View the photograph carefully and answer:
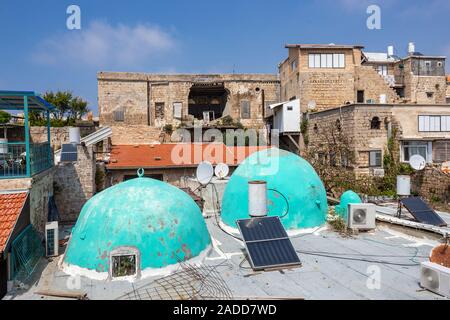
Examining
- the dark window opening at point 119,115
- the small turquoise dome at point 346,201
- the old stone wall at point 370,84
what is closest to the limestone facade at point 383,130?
the old stone wall at point 370,84

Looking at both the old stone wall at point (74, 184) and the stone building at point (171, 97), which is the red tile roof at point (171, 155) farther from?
the stone building at point (171, 97)

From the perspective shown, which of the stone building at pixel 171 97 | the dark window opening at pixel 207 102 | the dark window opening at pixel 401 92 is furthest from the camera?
the dark window opening at pixel 207 102

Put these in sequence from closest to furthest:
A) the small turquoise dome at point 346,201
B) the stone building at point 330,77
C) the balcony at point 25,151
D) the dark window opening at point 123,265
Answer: the dark window opening at point 123,265
the balcony at point 25,151
the small turquoise dome at point 346,201
the stone building at point 330,77

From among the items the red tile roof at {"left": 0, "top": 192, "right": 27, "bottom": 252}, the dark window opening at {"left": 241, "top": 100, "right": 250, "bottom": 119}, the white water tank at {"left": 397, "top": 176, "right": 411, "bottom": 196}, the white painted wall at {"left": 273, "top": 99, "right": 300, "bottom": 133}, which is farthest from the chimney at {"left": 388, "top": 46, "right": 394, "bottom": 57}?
the red tile roof at {"left": 0, "top": 192, "right": 27, "bottom": 252}

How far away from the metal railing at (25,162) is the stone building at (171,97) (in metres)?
19.6

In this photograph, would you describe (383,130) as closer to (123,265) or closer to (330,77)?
(330,77)

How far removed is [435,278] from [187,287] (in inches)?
216

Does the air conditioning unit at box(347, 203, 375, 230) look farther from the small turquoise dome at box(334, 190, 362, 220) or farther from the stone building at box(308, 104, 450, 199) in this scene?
the stone building at box(308, 104, 450, 199)

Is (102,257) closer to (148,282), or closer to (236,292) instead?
(148,282)

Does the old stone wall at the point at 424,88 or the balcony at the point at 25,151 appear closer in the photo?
the balcony at the point at 25,151

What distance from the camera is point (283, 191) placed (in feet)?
39.9

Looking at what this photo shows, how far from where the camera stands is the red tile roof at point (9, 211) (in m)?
7.90

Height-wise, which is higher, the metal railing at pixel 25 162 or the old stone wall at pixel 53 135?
the old stone wall at pixel 53 135
